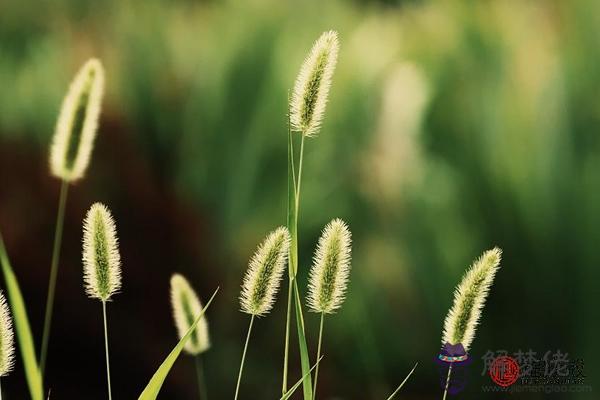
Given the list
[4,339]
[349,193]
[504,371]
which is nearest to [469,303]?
[4,339]

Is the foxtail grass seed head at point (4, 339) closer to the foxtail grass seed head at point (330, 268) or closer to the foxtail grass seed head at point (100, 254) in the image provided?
the foxtail grass seed head at point (100, 254)

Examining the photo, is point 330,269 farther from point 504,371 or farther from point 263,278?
point 504,371

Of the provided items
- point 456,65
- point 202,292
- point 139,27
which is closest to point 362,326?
point 202,292

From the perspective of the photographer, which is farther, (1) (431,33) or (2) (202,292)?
(1) (431,33)

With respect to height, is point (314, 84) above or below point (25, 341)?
above

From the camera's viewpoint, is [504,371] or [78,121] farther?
[504,371]

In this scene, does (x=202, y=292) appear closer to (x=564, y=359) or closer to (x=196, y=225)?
(x=196, y=225)

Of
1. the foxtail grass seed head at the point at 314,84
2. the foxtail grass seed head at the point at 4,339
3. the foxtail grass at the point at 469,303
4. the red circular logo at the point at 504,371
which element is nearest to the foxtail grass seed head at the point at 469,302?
the foxtail grass at the point at 469,303

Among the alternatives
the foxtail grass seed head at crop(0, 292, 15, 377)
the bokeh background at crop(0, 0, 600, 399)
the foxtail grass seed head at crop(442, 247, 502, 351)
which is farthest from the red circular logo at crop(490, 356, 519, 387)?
the foxtail grass seed head at crop(0, 292, 15, 377)
